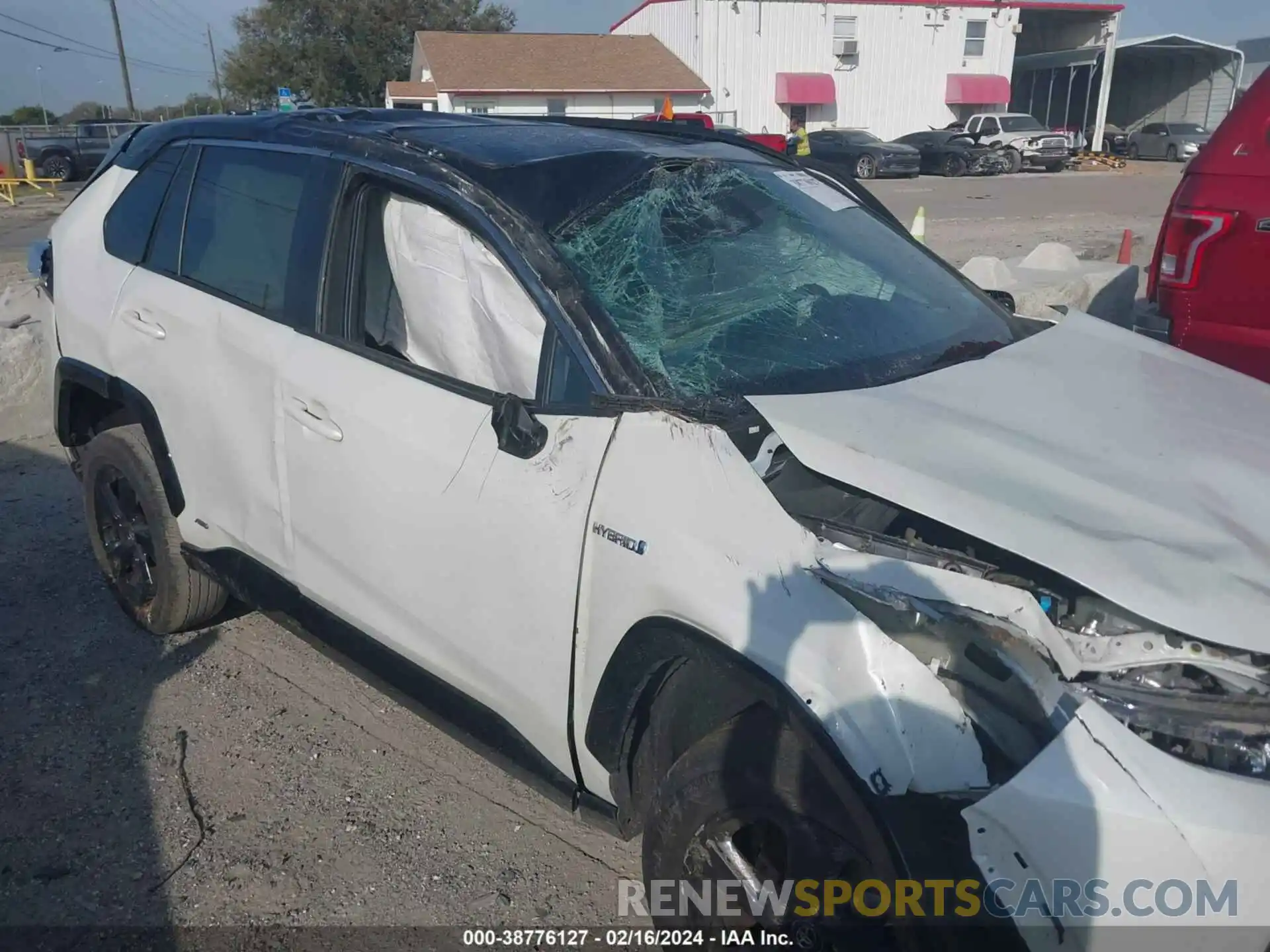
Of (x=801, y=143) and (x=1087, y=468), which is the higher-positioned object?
(x=1087, y=468)

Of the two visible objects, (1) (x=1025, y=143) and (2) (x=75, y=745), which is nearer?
(2) (x=75, y=745)

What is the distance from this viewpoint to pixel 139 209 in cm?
387

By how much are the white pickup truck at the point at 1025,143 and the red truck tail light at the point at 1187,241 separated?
30.5 meters

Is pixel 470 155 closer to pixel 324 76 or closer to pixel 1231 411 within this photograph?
pixel 1231 411

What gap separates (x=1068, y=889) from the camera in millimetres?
1690

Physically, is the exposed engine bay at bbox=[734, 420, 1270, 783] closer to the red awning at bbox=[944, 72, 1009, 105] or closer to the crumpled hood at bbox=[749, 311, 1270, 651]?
the crumpled hood at bbox=[749, 311, 1270, 651]

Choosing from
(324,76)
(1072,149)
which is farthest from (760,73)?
(324,76)

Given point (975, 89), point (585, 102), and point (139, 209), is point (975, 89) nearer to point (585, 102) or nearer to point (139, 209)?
point (585, 102)

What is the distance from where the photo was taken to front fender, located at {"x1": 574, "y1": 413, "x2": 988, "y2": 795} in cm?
182

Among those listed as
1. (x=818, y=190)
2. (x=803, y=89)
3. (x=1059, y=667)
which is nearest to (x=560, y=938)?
(x=1059, y=667)

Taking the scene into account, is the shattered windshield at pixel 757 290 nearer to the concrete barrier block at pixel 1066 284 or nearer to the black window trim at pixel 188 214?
the black window trim at pixel 188 214

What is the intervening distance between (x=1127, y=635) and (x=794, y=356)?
109 centimetres

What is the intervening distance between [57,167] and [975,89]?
111 ft

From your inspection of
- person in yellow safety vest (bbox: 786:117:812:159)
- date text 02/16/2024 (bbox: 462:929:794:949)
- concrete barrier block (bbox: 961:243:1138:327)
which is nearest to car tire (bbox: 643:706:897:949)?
date text 02/16/2024 (bbox: 462:929:794:949)
